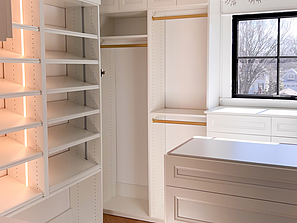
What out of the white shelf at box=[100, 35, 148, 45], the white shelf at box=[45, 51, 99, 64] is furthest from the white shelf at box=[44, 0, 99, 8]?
the white shelf at box=[100, 35, 148, 45]

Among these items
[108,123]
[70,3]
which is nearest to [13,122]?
[70,3]

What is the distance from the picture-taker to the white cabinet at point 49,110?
2.10 meters

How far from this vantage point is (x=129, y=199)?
154 inches

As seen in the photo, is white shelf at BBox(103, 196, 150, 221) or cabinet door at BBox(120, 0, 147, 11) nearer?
cabinet door at BBox(120, 0, 147, 11)

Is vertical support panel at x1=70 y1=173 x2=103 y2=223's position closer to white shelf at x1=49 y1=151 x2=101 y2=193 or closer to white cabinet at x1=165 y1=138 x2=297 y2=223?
white shelf at x1=49 y1=151 x2=101 y2=193

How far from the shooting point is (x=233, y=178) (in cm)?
168

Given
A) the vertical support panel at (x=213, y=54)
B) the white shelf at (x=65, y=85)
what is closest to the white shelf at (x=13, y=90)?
the white shelf at (x=65, y=85)

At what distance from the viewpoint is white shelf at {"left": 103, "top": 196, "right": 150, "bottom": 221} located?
3.61 metres

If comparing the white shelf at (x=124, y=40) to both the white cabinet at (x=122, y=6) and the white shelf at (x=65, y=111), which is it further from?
the white shelf at (x=65, y=111)

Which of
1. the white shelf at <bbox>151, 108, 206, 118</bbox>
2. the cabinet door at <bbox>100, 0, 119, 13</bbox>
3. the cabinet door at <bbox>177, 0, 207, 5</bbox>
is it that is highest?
the cabinet door at <bbox>100, 0, 119, 13</bbox>

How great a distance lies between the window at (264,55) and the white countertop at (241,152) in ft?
5.14

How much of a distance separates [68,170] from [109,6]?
1770 mm

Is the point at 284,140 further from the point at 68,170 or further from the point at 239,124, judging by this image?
the point at 68,170

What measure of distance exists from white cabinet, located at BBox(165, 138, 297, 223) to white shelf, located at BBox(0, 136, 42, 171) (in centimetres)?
87
